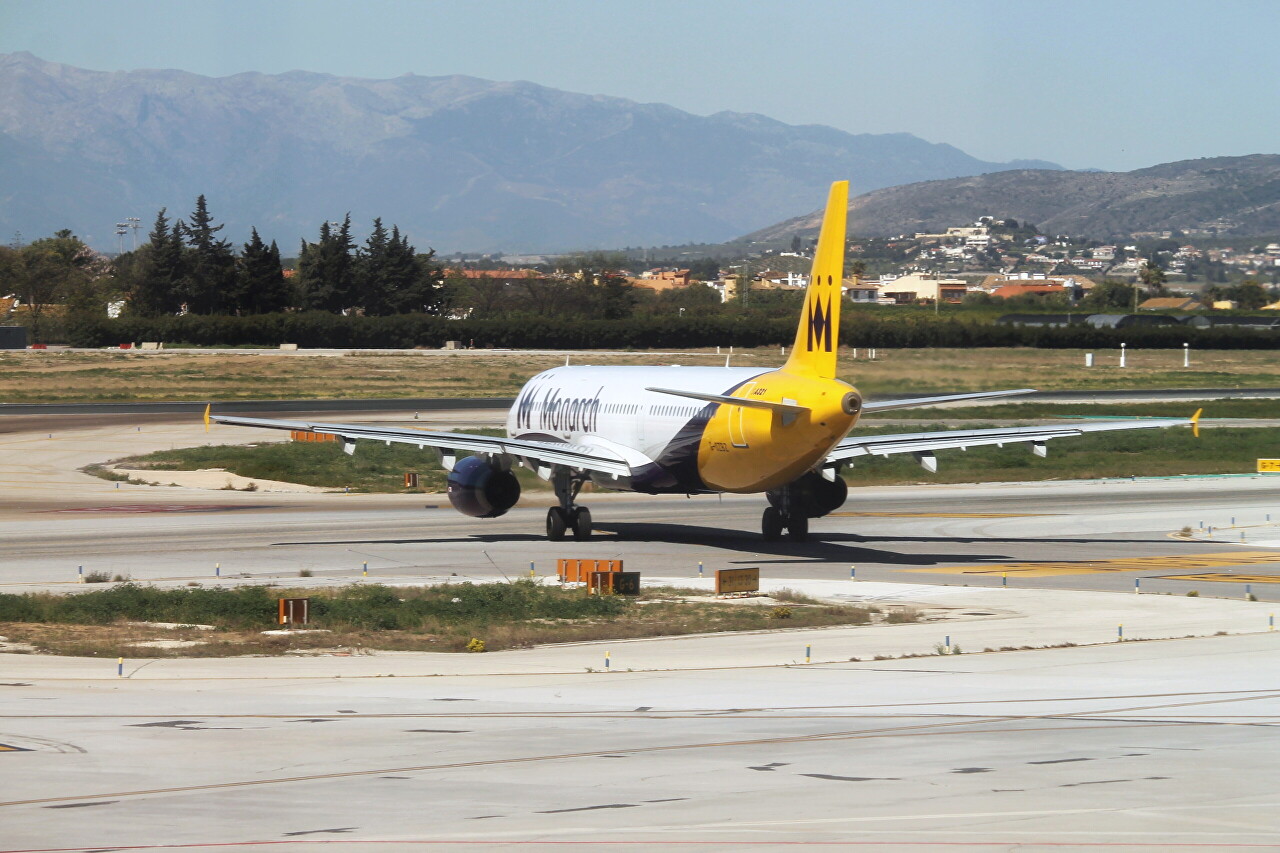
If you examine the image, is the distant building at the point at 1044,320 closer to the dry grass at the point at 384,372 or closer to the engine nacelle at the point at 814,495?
the dry grass at the point at 384,372

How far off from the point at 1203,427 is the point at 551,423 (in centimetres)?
4384

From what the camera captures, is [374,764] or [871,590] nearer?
[374,764]

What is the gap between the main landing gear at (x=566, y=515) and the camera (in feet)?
141

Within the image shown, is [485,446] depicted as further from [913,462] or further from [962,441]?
[913,462]

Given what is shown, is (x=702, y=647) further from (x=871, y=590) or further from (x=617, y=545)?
(x=617, y=545)

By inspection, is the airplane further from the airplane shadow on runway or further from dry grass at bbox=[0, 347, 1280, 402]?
dry grass at bbox=[0, 347, 1280, 402]

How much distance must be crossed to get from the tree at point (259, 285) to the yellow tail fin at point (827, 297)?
13962 cm

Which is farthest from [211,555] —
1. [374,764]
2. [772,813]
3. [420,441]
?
[772,813]

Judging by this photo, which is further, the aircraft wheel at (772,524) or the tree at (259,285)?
the tree at (259,285)

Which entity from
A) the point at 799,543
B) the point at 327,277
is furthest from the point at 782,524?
the point at 327,277

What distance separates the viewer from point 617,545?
140 ft

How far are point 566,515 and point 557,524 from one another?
36cm

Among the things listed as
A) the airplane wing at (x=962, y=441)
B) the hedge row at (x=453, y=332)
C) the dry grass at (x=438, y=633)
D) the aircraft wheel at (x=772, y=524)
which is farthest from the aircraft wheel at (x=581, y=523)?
the hedge row at (x=453, y=332)

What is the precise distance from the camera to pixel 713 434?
126 feet
